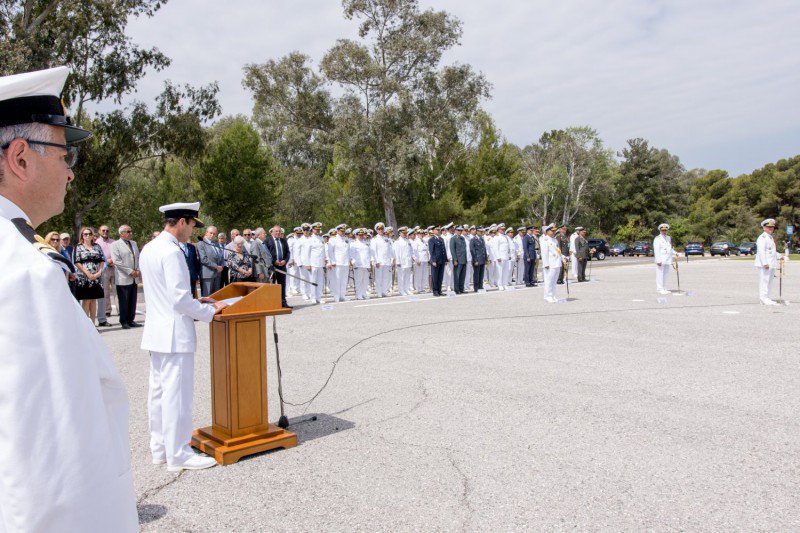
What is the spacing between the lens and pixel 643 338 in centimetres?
957

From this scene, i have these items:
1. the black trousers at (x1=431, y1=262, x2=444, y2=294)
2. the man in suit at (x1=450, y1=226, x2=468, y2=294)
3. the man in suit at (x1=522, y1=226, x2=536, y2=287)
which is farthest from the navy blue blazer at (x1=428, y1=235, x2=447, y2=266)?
the man in suit at (x1=522, y1=226, x2=536, y2=287)

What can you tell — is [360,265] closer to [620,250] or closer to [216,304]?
[216,304]

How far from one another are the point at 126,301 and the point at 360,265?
6.96 metres

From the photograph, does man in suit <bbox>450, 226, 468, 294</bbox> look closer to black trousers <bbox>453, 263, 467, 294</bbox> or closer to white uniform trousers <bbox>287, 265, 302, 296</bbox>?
black trousers <bbox>453, 263, 467, 294</bbox>

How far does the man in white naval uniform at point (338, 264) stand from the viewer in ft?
55.8

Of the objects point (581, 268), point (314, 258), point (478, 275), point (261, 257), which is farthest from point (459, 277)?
point (261, 257)

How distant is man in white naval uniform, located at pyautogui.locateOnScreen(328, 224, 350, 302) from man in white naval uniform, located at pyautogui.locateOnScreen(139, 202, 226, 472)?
12234mm

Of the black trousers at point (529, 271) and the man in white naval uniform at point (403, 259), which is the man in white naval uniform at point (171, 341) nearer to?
the man in white naval uniform at point (403, 259)

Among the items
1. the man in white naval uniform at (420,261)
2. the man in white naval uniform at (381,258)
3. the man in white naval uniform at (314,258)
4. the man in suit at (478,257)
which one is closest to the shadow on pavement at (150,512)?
the man in white naval uniform at (314,258)

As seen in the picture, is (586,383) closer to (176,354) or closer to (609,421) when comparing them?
(609,421)

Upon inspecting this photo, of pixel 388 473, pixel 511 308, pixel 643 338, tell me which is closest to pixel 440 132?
pixel 511 308

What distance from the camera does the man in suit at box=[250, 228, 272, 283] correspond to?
41.4ft

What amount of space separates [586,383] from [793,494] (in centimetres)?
295

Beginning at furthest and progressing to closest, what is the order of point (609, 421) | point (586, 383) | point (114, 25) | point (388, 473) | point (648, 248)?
point (648, 248) < point (114, 25) < point (586, 383) < point (609, 421) < point (388, 473)
